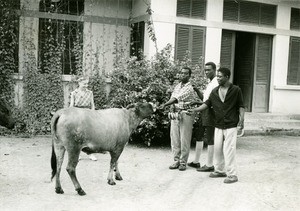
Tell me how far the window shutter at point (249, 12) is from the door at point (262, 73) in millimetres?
709

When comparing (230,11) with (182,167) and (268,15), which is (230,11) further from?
(182,167)

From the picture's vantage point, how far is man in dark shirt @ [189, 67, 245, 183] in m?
7.20

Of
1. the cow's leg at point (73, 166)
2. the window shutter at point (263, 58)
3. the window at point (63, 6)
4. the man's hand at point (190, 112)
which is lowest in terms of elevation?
the cow's leg at point (73, 166)

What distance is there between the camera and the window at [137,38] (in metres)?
14.1

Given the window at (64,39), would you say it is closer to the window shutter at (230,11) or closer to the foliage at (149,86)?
the foliage at (149,86)

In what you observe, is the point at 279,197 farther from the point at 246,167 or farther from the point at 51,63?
the point at 51,63

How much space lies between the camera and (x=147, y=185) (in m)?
6.85

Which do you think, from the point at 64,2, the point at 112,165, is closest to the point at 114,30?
the point at 64,2

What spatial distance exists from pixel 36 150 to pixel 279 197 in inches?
226

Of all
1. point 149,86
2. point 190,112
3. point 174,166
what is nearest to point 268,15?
point 149,86

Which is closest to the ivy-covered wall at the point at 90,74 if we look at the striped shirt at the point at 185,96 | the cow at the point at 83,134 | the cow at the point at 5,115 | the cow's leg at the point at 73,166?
the striped shirt at the point at 185,96

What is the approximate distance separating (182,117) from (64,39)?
22.5 feet

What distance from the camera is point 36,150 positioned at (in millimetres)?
9734

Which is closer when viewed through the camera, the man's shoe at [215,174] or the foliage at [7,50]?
the man's shoe at [215,174]
